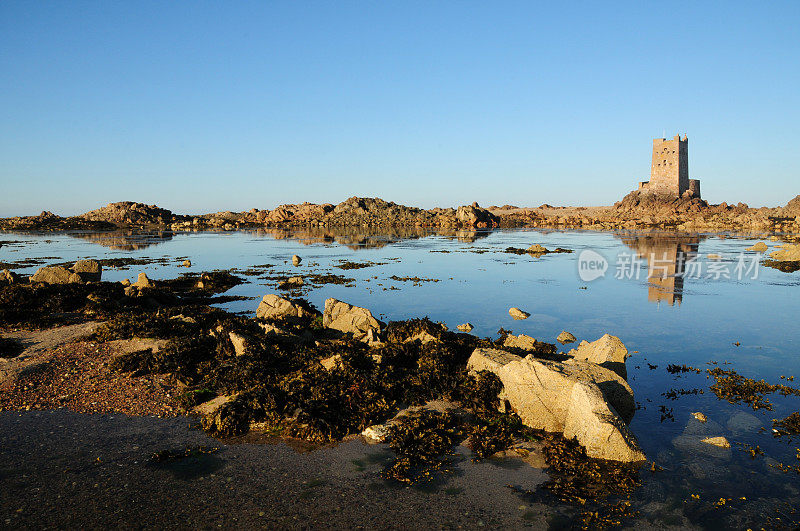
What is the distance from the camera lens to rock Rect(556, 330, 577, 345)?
14.5 metres

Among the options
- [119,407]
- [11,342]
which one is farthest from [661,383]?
[11,342]

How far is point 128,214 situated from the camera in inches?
4690

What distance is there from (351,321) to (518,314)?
716cm

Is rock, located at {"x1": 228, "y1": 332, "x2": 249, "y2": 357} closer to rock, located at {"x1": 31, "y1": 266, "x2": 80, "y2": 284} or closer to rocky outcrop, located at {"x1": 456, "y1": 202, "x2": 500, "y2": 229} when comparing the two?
rock, located at {"x1": 31, "y1": 266, "x2": 80, "y2": 284}

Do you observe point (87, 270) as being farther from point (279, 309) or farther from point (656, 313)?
point (656, 313)

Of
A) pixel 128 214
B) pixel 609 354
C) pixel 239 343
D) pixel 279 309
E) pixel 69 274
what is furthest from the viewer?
pixel 128 214

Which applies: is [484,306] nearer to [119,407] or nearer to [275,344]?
[275,344]

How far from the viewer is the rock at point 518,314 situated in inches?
701

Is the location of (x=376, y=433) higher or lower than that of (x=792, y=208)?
lower

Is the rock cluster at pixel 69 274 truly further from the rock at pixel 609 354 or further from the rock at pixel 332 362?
the rock at pixel 609 354

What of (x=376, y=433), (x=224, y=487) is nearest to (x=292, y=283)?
(x=376, y=433)

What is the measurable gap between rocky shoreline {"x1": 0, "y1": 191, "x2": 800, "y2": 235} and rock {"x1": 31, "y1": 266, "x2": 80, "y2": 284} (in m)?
88.0

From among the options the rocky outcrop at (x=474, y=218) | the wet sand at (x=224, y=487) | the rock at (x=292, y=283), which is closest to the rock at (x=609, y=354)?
the wet sand at (x=224, y=487)

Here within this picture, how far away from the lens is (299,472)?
727cm
